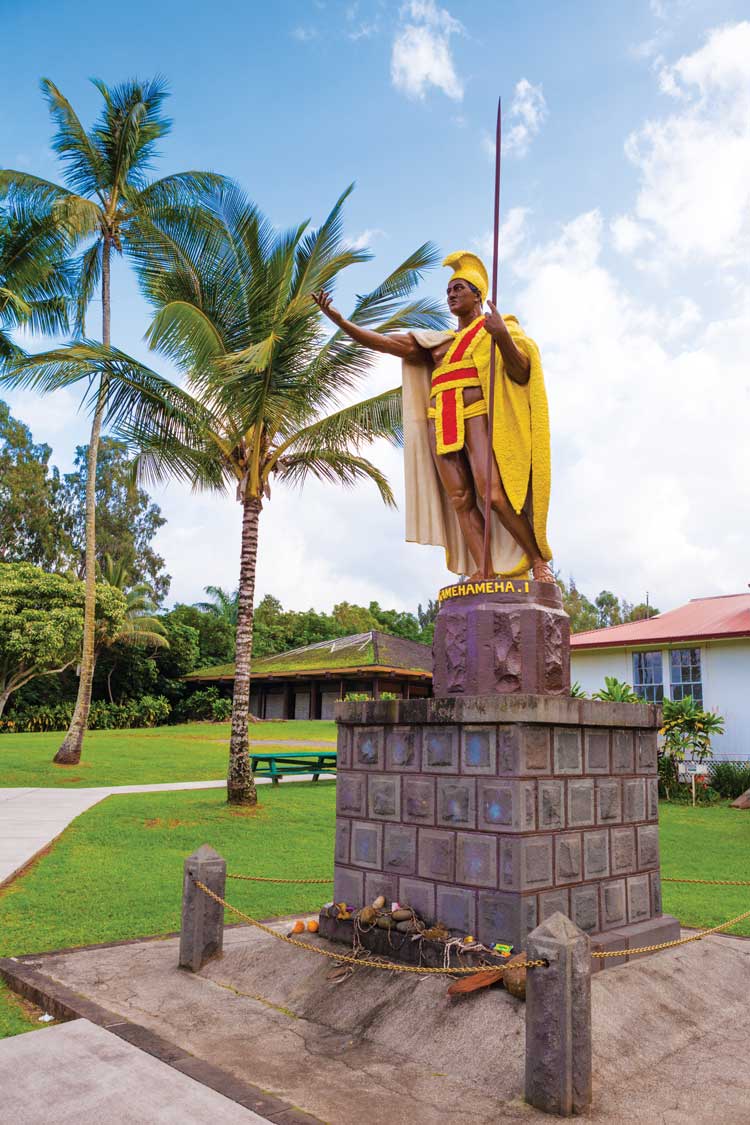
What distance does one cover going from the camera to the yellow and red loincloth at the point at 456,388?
5.53m

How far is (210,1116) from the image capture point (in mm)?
3285

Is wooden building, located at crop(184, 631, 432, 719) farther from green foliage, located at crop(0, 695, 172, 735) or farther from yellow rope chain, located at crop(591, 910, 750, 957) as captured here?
yellow rope chain, located at crop(591, 910, 750, 957)

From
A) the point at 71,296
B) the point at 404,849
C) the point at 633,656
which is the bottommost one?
the point at 404,849

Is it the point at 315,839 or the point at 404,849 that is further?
the point at 315,839

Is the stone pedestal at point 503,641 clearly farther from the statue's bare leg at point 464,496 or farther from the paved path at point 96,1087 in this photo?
the paved path at point 96,1087

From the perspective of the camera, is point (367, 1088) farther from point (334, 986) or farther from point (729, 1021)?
point (729, 1021)

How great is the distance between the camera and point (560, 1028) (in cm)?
339

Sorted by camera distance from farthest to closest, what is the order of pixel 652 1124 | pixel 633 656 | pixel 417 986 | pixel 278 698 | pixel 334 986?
pixel 278 698 → pixel 633 656 → pixel 334 986 → pixel 417 986 → pixel 652 1124

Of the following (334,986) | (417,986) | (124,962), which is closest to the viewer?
(417,986)

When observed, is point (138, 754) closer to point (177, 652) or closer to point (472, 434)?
point (177, 652)

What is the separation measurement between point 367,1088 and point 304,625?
39.2 meters

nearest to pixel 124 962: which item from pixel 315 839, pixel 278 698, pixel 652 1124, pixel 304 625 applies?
pixel 652 1124

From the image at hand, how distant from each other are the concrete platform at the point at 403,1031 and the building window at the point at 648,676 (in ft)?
45.1

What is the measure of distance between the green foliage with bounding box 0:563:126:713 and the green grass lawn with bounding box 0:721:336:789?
255cm
